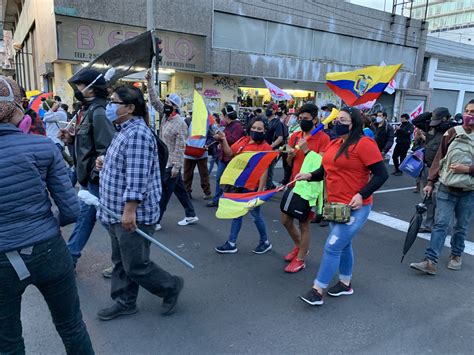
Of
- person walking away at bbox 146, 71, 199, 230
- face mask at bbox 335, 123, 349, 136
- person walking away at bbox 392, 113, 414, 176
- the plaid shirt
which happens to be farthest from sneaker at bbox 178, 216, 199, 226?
person walking away at bbox 392, 113, 414, 176

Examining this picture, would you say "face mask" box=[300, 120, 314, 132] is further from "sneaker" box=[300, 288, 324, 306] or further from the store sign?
the store sign

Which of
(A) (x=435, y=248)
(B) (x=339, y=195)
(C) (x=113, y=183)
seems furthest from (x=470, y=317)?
(C) (x=113, y=183)

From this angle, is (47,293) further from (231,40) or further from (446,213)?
(231,40)

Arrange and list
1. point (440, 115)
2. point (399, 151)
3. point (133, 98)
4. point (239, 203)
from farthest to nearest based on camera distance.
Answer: point (399, 151) → point (440, 115) → point (239, 203) → point (133, 98)

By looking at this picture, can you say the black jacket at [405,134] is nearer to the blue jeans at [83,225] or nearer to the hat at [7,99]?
the blue jeans at [83,225]

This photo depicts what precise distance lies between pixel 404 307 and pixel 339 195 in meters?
1.32

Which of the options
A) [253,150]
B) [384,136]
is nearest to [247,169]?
[253,150]

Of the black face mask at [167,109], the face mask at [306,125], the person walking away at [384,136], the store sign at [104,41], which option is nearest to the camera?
the face mask at [306,125]

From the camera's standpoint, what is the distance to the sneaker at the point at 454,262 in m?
4.32

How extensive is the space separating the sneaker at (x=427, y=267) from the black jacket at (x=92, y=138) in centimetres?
365

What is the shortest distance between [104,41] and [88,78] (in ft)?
42.1

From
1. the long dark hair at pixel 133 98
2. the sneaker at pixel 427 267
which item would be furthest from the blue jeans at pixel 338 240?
the long dark hair at pixel 133 98

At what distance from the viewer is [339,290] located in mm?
3600

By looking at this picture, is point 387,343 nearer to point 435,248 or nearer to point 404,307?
point 404,307
